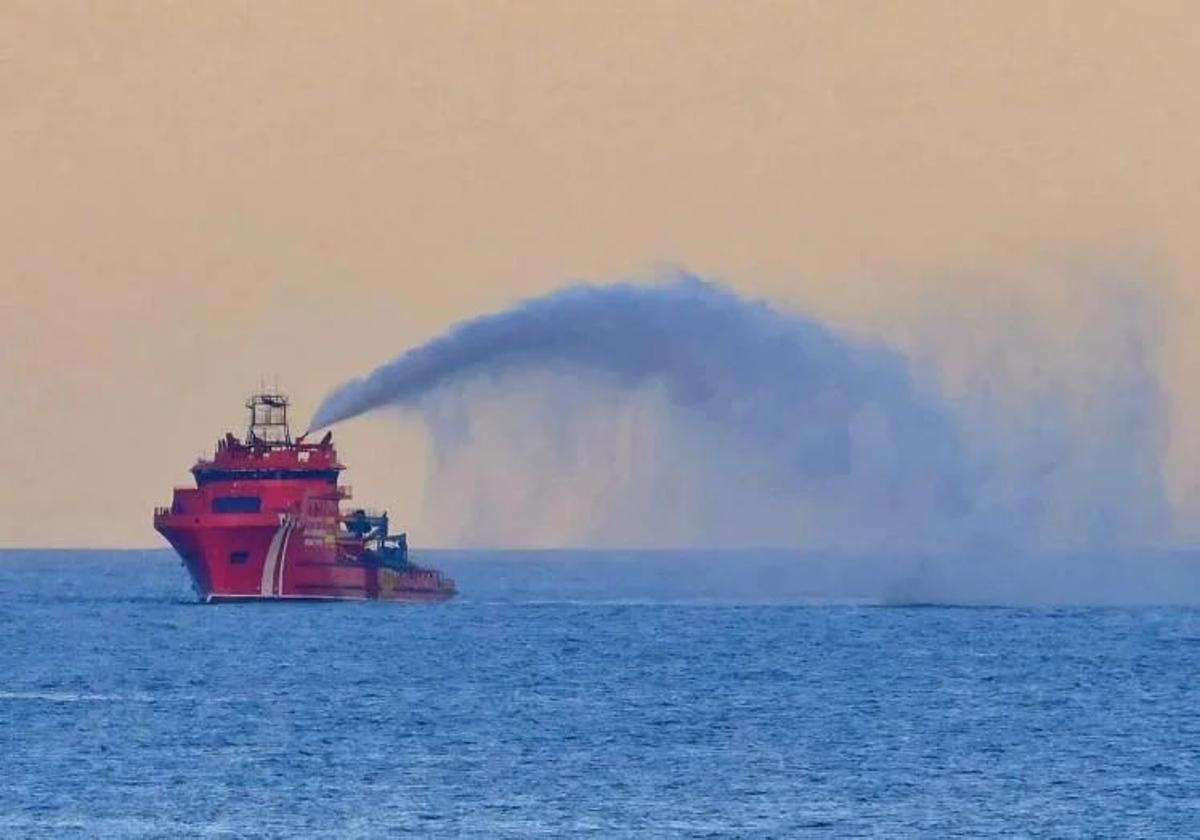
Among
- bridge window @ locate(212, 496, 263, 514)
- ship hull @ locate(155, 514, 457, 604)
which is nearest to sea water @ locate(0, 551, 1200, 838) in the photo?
ship hull @ locate(155, 514, 457, 604)

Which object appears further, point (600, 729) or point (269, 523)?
point (269, 523)

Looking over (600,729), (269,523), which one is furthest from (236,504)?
(600,729)

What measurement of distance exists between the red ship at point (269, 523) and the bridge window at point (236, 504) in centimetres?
4

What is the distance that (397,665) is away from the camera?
9425 centimetres

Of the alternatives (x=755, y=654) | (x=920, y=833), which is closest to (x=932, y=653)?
(x=755, y=654)

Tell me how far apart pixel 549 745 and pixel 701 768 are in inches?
236

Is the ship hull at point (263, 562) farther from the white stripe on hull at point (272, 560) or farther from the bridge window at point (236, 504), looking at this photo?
the bridge window at point (236, 504)

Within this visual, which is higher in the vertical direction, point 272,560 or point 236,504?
point 236,504

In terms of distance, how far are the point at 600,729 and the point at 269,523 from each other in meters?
43.9

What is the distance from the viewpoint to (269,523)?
4508 inches

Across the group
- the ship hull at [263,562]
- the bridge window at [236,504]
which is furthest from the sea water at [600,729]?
the bridge window at [236,504]

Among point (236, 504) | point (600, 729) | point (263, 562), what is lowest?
point (600, 729)

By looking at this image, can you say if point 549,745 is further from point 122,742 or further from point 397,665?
point 397,665

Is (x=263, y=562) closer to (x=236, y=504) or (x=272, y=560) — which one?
(x=272, y=560)
